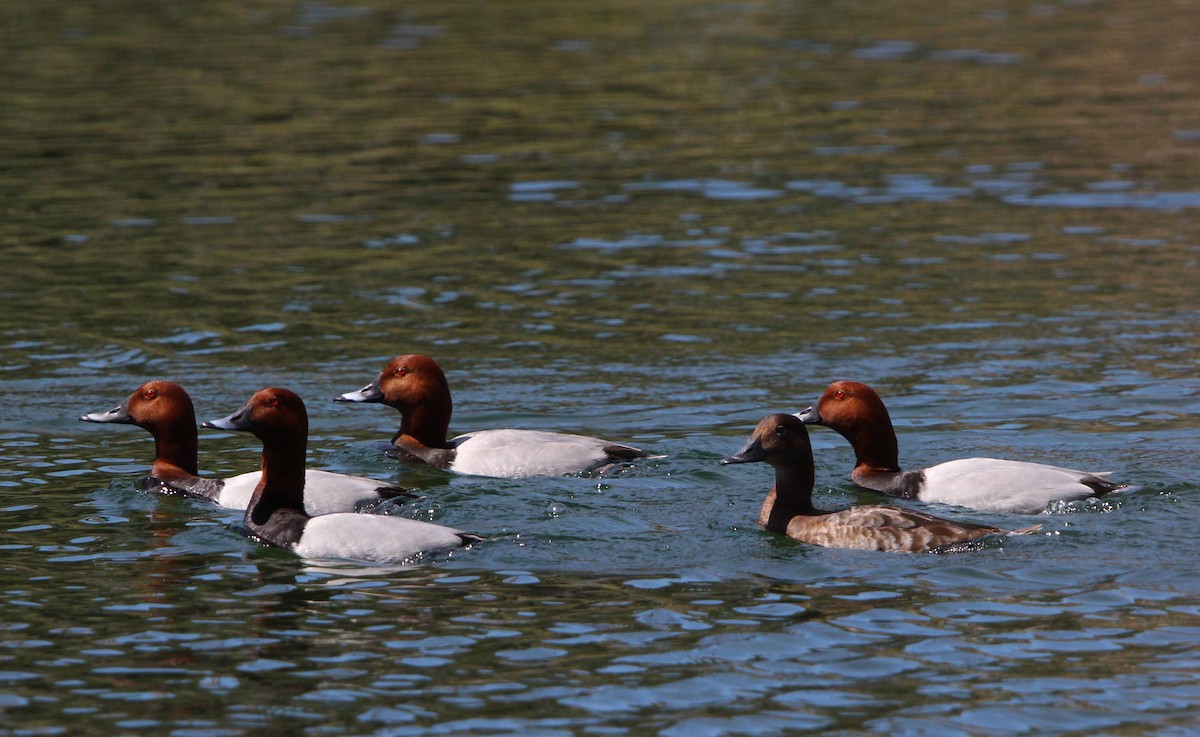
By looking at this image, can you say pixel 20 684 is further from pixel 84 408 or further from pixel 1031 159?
pixel 1031 159

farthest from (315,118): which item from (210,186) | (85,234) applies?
(85,234)

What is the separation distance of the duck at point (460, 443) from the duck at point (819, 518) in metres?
1.58

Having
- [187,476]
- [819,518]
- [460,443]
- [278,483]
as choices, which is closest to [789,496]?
[819,518]

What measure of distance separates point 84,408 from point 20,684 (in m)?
6.98

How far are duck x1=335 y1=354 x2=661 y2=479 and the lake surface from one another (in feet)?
0.94

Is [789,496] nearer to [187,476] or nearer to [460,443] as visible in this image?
[460,443]

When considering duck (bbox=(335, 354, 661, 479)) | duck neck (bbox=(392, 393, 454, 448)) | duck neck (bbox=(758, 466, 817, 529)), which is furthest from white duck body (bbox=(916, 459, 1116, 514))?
duck neck (bbox=(392, 393, 454, 448))

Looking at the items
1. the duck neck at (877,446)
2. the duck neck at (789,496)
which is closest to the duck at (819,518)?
the duck neck at (789,496)

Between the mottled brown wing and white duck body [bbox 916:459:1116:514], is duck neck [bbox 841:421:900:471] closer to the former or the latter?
white duck body [bbox 916:459:1116:514]

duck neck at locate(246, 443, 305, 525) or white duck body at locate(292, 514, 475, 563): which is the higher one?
duck neck at locate(246, 443, 305, 525)

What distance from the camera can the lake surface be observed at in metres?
9.26

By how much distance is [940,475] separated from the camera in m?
12.8

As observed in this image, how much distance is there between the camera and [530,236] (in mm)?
23141

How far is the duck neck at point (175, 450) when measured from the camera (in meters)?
13.6
